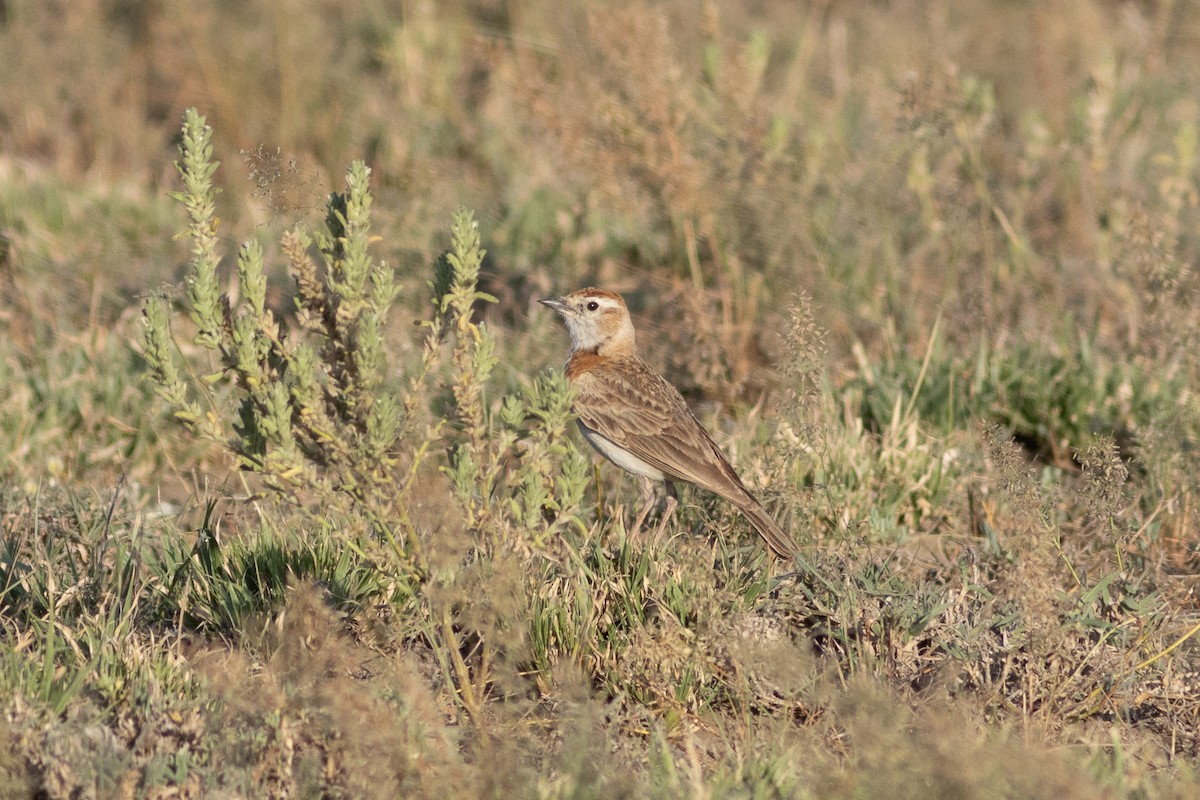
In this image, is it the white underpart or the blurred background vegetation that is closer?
the blurred background vegetation

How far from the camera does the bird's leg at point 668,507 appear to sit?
512 cm

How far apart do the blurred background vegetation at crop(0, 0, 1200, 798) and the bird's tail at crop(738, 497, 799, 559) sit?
3.6 inches

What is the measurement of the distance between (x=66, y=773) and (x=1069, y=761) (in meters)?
2.70

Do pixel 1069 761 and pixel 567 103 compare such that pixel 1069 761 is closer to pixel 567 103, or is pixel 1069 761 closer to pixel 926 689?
pixel 926 689

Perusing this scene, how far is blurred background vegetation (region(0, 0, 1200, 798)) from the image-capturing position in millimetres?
3992

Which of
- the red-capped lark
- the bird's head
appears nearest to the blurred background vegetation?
the red-capped lark

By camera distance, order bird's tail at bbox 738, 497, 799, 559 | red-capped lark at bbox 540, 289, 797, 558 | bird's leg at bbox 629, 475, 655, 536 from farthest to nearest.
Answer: bird's leg at bbox 629, 475, 655, 536 → red-capped lark at bbox 540, 289, 797, 558 → bird's tail at bbox 738, 497, 799, 559

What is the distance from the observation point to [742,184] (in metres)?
7.21

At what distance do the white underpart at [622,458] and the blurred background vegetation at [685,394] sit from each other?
0.69ft

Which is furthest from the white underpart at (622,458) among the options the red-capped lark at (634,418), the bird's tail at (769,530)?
the bird's tail at (769,530)

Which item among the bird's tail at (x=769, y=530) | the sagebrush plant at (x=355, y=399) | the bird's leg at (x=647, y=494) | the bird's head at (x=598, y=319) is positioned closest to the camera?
the sagebrush plant at (x=355, y=399)

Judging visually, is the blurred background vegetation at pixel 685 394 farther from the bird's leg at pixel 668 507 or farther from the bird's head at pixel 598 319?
the bird's head at pixel 598 319

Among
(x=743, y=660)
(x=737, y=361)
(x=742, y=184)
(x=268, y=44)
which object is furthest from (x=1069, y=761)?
(x=268, y=44)

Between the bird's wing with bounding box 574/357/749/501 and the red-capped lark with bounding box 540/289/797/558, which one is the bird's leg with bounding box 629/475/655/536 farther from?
the bird's wing with bounding box 574/357/749/501
